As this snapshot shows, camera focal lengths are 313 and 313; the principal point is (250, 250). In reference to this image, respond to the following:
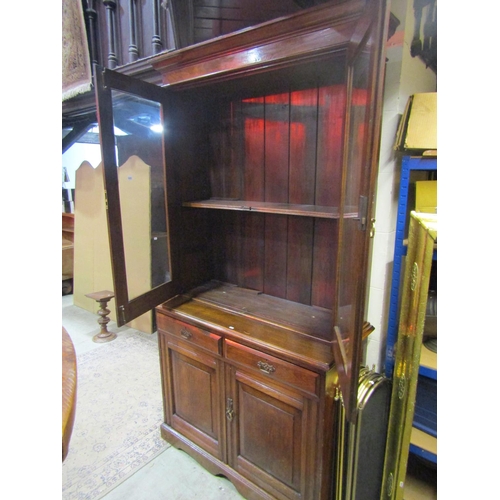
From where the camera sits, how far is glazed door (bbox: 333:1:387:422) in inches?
29.0

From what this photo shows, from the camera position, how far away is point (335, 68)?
4.33 feet

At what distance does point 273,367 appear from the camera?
1268 mm

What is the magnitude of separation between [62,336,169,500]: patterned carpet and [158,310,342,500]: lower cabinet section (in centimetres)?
23

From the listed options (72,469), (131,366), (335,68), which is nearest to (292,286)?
(335,68)

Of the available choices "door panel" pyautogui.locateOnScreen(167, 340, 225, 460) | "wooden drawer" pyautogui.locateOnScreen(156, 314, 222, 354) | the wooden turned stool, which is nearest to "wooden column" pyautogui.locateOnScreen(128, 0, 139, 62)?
"wooden drawer" pyautogui.locateOnScreen(156, 314, 222, 354)

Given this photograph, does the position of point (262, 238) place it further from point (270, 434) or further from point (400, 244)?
point (270, 434)

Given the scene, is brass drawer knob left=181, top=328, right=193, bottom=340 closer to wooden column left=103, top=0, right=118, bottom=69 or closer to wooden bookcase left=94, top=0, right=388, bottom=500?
wooden bookcase left=94, top=0, right=388, bottom=500

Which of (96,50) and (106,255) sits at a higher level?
(96,50)

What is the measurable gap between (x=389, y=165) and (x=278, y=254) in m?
0.68

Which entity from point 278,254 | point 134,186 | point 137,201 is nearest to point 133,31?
point 134,186

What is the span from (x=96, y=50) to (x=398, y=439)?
3.24 meters

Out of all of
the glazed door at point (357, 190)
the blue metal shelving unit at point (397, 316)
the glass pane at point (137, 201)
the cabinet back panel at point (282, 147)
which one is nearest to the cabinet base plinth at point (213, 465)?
the blue metal shelving unit at point (397, 316)
